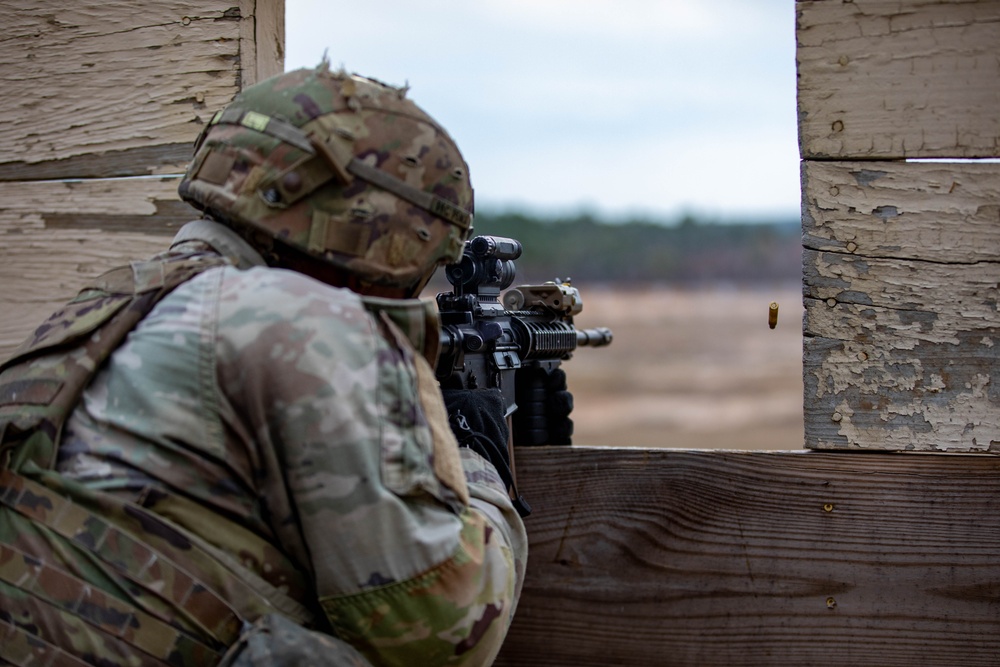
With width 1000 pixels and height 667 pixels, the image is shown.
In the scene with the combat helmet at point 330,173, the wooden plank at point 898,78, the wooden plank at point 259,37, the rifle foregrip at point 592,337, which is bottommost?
the rifle foregrip at point 592,337

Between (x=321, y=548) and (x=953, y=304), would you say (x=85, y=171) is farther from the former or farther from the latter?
(x=953, y=304)

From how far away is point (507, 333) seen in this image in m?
2.96

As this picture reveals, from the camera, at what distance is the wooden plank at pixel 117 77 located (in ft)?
9.41

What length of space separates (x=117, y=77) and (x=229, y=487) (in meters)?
1.77

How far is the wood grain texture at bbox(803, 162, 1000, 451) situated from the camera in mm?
2420

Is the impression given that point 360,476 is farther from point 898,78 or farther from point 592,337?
point 592,337

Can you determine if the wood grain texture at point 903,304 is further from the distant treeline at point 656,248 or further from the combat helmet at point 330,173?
the distant treeline at point 656,248

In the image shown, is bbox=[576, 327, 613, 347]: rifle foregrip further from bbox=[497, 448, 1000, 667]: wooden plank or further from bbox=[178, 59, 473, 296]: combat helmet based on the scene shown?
bbox=[178, 59, 473, 296]: combat helmet

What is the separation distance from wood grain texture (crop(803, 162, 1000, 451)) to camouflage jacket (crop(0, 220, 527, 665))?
124 cm

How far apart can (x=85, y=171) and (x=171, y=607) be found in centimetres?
179

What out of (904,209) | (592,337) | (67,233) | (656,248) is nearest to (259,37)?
(67,233)

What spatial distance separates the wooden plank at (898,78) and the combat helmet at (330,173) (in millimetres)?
1054

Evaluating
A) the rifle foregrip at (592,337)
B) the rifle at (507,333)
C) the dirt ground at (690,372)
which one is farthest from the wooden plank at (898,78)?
the dirt ground at (690,372)

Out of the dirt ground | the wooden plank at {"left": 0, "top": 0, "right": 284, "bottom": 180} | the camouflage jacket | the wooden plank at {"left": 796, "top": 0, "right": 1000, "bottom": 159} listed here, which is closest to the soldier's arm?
the camouflage jacket
